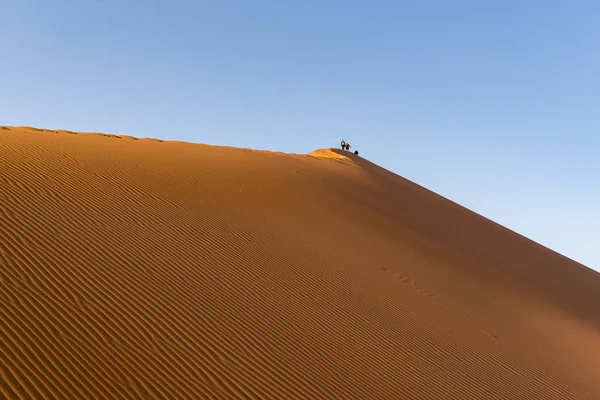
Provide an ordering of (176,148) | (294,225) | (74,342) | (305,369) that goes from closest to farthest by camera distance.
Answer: (74,342) < (305,369) < (294,225) < (176,148)

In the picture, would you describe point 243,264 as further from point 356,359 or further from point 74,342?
point 74,342

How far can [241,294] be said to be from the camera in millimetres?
7969

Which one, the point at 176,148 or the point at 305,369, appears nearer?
the point at 305,369

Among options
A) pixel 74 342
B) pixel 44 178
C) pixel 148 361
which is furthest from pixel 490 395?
pixel 44 178

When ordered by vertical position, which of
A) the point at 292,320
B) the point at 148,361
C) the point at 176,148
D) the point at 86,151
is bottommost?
the point at 148,361

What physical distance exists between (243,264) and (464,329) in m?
4.32

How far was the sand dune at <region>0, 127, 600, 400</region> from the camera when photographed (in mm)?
5715

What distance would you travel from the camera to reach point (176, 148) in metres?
16.7

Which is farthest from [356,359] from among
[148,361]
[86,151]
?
[86,151]

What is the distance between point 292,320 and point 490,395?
3134mm

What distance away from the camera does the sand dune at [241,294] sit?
18.7ft

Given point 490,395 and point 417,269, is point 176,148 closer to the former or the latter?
point 417,269

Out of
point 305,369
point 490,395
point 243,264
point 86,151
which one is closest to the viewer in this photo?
point 305,369

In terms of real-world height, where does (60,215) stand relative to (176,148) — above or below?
below
